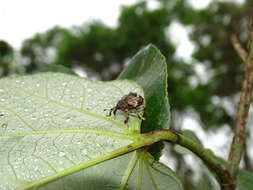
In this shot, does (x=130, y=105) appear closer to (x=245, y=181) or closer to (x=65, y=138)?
(x=65, y=138)

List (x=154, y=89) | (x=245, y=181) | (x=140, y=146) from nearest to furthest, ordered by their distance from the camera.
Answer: (x=140, y=146) → (x=154, y=89) → (x=245, y=181)

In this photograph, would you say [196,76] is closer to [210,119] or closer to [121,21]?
[210,119]

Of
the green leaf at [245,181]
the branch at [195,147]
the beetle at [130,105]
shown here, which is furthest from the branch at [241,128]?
the green leaf at [245,181]

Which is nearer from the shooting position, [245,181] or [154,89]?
[154,89]

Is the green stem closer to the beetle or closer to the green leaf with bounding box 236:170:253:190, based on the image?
the beetle

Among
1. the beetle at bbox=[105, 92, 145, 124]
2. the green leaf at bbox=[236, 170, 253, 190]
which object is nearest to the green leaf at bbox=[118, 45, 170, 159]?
the beetle at bbox=[105, 92, 145, 124]

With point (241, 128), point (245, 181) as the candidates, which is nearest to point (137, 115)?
point (241, 128)
